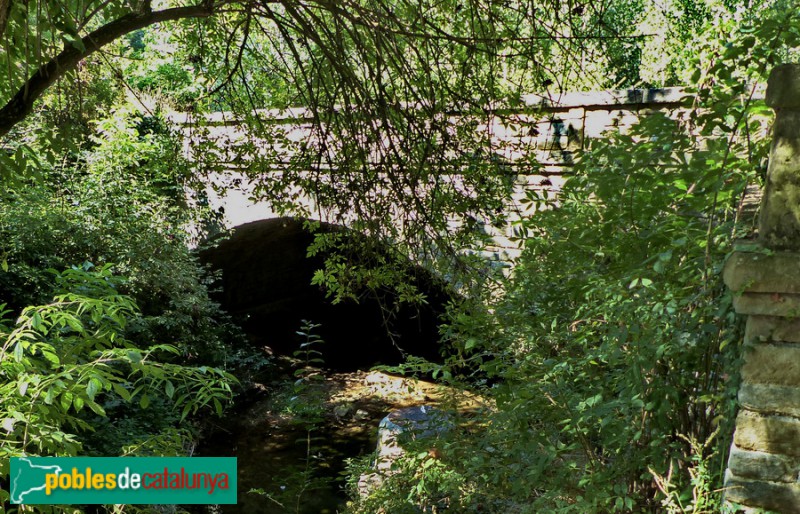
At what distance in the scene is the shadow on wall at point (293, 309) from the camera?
33.9 feet

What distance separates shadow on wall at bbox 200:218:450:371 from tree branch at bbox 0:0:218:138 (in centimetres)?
738

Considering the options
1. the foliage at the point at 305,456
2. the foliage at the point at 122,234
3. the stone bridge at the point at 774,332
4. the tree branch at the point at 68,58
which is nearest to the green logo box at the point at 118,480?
the tree branch at the point at 68,58

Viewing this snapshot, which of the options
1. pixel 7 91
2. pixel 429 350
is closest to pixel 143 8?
pixel 7 91

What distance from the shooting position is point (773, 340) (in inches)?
94.3

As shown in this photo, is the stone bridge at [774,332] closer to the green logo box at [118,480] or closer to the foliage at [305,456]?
the green logo box at [118,480]

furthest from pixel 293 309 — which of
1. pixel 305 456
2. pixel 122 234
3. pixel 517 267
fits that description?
pixel 517 267

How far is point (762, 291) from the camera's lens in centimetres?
234

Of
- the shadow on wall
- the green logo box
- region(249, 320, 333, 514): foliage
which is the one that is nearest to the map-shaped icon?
the green logo box

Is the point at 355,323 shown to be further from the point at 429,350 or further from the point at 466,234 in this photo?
the point at 466,234

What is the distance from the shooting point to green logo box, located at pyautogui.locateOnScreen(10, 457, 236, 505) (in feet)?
6.85

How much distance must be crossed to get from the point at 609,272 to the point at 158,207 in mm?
5198

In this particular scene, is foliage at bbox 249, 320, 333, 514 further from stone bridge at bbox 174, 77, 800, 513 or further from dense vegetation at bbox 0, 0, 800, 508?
stone bridge at bbox 174, 77, 800, 513

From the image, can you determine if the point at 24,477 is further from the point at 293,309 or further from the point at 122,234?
the point at 293,309

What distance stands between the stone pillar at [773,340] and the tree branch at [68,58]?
6.05 ft
